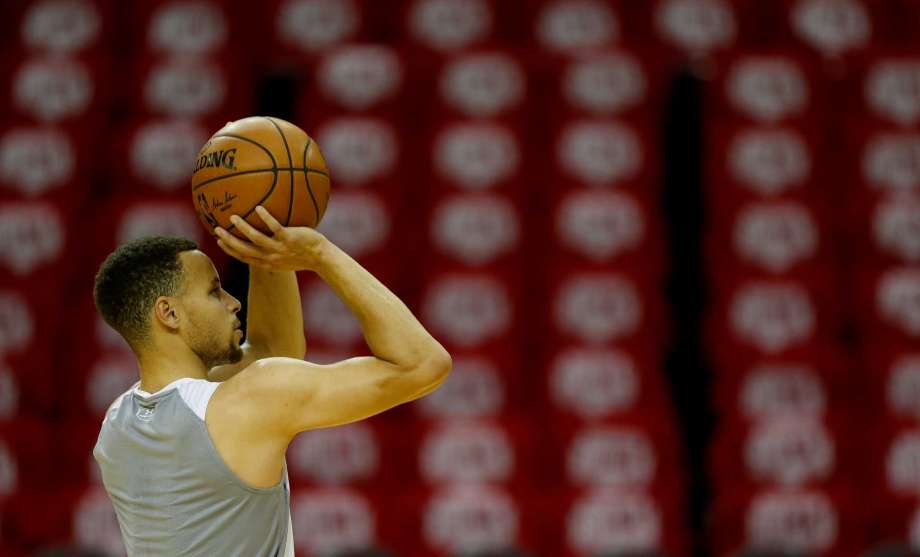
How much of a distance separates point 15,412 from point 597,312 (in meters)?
2.31

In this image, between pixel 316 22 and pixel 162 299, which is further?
pixel 316 22

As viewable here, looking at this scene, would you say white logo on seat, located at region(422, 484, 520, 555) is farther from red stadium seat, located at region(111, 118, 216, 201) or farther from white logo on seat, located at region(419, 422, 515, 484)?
red stadium seat, located at region(111, 118, 216, 201)

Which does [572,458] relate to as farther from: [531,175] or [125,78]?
[125,78]

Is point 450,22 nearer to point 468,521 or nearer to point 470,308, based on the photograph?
point 470,308

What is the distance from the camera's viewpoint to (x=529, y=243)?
5859mm

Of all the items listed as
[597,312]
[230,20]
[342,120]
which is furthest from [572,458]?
[230,20]

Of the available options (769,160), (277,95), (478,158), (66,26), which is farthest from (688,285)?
(66,26)

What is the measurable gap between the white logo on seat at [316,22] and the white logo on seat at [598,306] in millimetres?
1918

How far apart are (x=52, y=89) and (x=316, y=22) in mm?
1276

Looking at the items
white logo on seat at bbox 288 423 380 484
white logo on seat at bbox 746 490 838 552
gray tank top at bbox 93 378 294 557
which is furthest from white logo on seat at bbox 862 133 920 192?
gray tank top at bbox 93 378 294 557

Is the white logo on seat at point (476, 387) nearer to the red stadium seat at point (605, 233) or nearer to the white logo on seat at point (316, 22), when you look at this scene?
the red stadium seat at point (605, 233)

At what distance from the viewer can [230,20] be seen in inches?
265

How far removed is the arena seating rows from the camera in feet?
17.0
